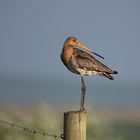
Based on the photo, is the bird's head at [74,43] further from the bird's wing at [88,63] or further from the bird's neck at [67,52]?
the bird's wing at [88,63]

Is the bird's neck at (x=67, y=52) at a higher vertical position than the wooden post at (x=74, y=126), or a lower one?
higher

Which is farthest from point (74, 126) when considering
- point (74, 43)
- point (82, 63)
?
point (74, 43)

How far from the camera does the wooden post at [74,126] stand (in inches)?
333

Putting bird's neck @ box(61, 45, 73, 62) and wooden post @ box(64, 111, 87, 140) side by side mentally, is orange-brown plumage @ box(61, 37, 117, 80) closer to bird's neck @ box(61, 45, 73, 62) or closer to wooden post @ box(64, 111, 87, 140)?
bird's neck @ box(61, 45, 73, 62)

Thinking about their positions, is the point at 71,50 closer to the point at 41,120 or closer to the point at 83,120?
the point at 41,120

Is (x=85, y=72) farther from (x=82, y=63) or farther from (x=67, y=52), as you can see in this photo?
(x=67, y=52)

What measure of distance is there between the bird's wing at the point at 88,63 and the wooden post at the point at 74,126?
5.62 metres

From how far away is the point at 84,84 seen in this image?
1427 centimetres

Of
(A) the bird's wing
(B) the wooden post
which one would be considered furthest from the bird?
(B) the wooden post

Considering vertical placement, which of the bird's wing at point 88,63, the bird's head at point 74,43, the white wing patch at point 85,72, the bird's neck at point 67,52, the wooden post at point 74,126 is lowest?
the wooden post at point 74,126

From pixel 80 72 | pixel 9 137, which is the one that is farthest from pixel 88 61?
pixel 9 137

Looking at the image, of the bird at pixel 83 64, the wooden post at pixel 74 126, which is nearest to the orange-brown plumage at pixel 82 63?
the bird at pixel 83 64

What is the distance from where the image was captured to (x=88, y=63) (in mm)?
14203

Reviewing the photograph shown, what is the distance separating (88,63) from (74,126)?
19.1ft
